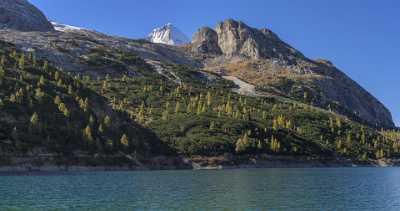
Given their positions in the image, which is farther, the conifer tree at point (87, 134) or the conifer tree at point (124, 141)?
the conifer tree at point (124, 141)

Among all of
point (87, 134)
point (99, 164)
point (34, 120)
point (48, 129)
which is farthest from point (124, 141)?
point (34, 120)

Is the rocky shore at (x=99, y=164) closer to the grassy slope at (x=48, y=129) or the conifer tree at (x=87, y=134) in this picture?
the grassy slope at (x=48, y=129)

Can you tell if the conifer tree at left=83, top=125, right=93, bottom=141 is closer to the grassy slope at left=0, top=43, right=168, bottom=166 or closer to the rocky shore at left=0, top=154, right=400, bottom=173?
the grassy slope at left=0, top=43, right=168, bottom=166

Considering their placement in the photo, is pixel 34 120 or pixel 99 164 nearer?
pixel 34 120

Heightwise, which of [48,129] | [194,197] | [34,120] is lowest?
[194,197]

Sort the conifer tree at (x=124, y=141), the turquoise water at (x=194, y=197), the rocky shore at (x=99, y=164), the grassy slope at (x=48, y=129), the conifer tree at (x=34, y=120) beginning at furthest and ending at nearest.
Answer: the conifer tree at (x=124, y=141) → the conifer tree at (x=34, y=120) → the grassy slope at (x=48, y=129) → the rocky shore at (x=99, y=164) → the turquoise water at (x=194, y=197)

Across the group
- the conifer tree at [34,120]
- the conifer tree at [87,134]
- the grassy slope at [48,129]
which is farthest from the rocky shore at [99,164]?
the conifer tree at [34,120]

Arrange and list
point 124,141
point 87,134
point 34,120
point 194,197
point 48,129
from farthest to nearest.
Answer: point 124,141 → point 87,134 → point 48,129 → point 34,120 → point 194,197

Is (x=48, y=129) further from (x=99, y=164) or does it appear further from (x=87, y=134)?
(x=99, y=164)

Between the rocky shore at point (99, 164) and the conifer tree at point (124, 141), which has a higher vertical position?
the conifer tree at point (124, 141)

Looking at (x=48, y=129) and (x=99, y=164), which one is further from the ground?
(x=48, y=129)

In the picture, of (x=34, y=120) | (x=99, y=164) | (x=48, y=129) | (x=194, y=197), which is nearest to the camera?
(x=194, y=197)

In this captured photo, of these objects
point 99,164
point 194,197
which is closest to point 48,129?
point 99,164

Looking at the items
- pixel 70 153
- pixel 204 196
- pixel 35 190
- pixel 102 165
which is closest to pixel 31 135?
pixel 70 153
